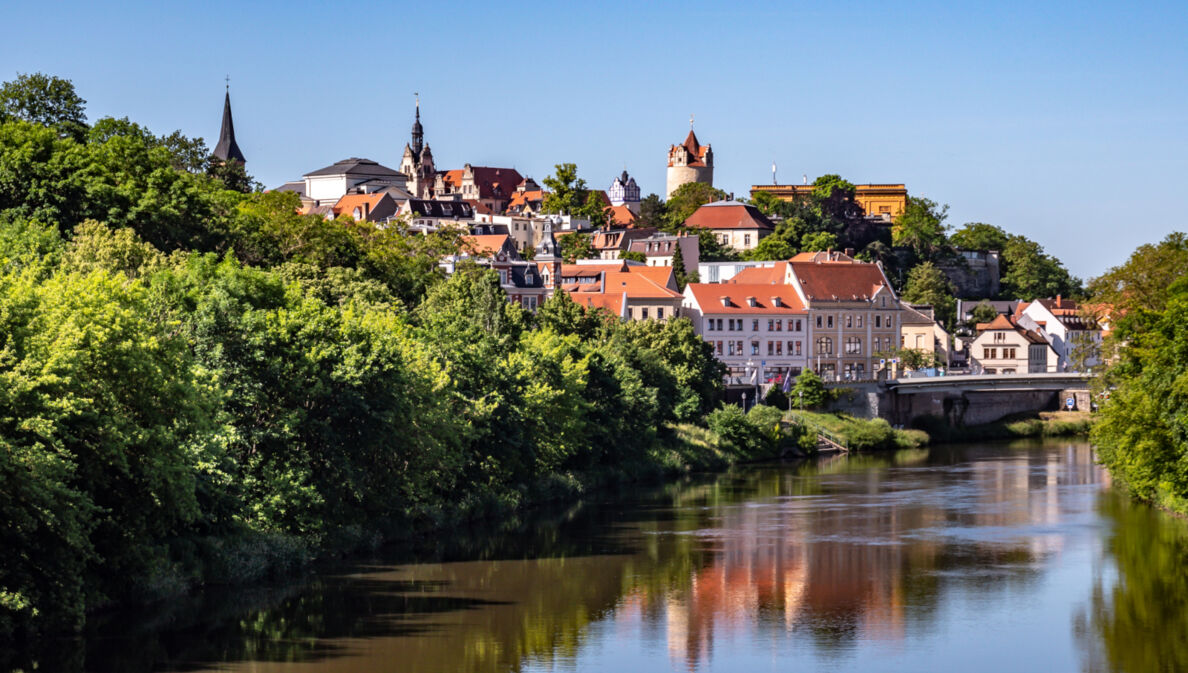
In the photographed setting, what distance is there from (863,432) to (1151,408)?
3594 centimetres

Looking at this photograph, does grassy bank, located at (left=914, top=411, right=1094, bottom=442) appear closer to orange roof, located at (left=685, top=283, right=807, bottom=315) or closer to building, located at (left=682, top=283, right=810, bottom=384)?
building, located at (left=682, top=283, right=810, bottom=384)

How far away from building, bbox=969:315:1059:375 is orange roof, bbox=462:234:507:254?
36.5 m

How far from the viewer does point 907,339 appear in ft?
369

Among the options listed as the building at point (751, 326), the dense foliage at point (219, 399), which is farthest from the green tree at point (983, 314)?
the dense foliage at point (219, 399)

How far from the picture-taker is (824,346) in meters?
97.5

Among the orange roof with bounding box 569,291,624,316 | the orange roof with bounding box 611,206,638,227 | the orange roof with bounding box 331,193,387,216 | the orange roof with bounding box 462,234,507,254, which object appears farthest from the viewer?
the orange roof with bounding box 611,206,638,227

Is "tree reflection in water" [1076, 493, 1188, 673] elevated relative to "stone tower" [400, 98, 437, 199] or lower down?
lower down

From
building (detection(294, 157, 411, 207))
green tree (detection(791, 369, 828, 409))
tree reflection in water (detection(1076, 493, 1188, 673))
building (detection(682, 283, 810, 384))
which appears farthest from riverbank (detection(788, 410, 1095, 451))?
building (detection(294, 157, 411, 207))

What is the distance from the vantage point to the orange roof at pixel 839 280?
9825 cm

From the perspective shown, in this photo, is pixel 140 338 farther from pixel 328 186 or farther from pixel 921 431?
pixel 328 186

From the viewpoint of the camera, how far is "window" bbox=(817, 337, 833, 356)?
9725 centimetres

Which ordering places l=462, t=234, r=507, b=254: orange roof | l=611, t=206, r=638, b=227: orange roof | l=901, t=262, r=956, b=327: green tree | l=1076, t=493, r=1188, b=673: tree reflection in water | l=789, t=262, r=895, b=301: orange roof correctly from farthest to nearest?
l=611, t=206, r=638, b=227: orange roof → l=901, t=262, r=956, b=327: green tree → l=462, t=234, r=507, b=254: orange roof → l=789, t=262, r=895, b=301: orange roof → l=1076, t=493, r=1188, b=673: tree reflection in water

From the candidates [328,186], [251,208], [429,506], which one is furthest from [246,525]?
[328,186]

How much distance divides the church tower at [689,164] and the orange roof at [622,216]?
2290 centimetres
